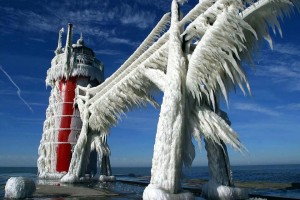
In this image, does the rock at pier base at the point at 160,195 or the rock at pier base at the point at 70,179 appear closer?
the rock at pier base at the point at 160,195

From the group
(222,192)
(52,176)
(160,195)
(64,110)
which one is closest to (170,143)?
(160,195)

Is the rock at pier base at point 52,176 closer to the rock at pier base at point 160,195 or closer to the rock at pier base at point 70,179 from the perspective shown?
the rock at pier base at point 70,179

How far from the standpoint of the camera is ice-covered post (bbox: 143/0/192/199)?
9508mm

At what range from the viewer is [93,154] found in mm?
27812

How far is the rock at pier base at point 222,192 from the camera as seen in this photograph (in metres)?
9.92

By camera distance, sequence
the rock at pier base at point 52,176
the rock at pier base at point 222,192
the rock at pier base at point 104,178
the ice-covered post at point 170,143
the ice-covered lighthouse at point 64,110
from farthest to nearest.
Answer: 1. the ice-covered lighthouse at point 64,110
2. the rock at pier base at point 52,176
3. the rock at pier base at point 104,178
4. the rock at pier base at point 222,192
5. the ice-covered post at point 170,143

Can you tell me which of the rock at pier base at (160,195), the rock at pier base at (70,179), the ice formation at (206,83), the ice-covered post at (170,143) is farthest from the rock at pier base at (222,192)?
the rock at pier base at (70,179)

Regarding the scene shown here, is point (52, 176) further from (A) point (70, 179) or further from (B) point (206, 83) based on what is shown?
(B) point (206, 83)

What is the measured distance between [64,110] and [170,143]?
19011mm

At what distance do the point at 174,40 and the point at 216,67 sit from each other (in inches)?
82.3

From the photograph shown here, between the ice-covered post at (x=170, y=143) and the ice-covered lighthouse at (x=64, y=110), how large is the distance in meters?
17.9

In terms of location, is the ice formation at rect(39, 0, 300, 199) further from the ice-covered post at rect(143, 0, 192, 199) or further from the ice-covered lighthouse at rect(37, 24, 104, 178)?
the ice-covered lighthouse at rect(37, 24, 104, 178)

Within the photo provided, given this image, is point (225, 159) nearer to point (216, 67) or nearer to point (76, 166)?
point (216, 67)

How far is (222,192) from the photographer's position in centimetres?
994
